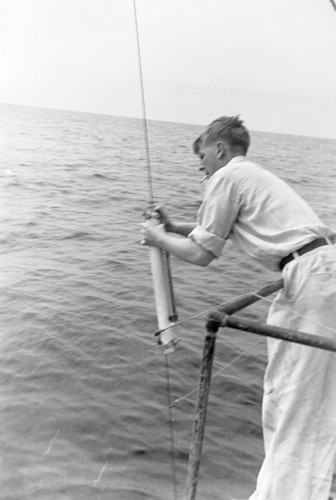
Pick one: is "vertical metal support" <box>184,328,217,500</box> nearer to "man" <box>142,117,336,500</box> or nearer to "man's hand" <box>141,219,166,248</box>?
"man" <box>142,117,336,500</box>

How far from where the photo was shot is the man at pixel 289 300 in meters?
2.77

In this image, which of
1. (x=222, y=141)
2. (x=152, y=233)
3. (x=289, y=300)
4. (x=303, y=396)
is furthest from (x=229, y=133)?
(x=303, y=396)

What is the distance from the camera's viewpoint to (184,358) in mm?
7172

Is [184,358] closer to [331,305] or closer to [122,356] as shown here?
[122,356]

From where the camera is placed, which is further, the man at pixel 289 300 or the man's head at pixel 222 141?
the man's head at pixel 222 141

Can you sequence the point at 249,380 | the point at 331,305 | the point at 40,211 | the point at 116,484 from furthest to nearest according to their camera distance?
the point at 40,211 → the point at 249,380 → the point at 116,484 → the point at 331,305

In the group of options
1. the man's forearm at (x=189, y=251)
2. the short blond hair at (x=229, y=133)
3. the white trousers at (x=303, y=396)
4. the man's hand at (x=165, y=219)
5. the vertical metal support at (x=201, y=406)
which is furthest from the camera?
the man's hand at (x=165, y=219)

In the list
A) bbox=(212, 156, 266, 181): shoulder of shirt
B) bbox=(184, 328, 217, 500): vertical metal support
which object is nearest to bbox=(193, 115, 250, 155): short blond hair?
bbox=(212, 156, 266, 181): shoulder of shirt

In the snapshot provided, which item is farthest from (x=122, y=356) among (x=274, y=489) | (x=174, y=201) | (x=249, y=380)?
(x=174, y=201)

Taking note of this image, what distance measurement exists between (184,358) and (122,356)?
27.1 inches

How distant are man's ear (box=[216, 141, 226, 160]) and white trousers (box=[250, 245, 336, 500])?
0.62 m

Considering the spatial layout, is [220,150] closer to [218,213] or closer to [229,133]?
[229,133]

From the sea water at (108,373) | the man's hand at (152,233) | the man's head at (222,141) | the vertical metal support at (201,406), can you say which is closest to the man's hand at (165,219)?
the man's hand at (152,233)

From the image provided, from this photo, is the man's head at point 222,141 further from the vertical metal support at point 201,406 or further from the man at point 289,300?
the vertical metal support at point 201,406
